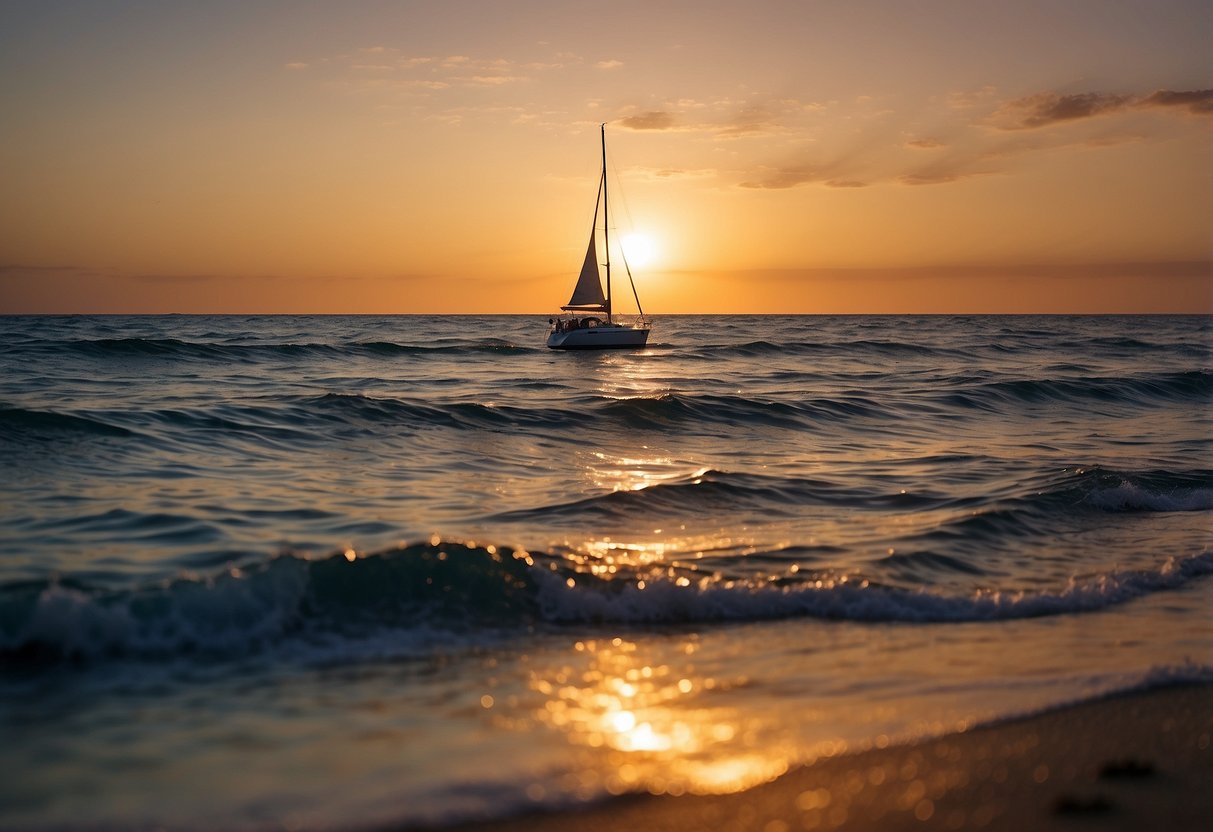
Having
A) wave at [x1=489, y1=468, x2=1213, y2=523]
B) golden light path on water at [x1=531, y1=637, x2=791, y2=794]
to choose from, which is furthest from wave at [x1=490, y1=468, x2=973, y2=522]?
golden light path on water at [x1=531, y1=637, x2=791, y2=794]

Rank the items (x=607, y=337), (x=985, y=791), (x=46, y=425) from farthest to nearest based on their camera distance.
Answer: (x=607, y=337) → (x=46, y=425) → (x=985, y=791)

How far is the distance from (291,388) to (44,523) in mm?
16630

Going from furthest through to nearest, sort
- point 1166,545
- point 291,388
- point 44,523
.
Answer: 1. point 291,388
2. point 1166,545
3. point 44,523

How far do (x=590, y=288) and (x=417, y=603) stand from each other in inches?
1961

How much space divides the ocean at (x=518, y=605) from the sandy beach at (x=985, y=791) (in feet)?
0.68

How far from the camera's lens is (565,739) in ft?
17.1

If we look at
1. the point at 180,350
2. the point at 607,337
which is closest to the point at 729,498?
the point at 180,350

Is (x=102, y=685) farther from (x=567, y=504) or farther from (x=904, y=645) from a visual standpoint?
(x=567, y=504)

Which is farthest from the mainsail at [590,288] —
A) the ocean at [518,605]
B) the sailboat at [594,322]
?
the ocean at [518,605]

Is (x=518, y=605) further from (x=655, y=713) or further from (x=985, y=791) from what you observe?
(x=985, y=791)

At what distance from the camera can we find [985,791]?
4.53 metres

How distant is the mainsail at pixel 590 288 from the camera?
56.7 meters

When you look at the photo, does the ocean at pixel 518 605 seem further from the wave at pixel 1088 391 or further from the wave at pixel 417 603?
the wave at pixel 1088 391

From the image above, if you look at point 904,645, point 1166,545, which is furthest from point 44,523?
point 1166,545
